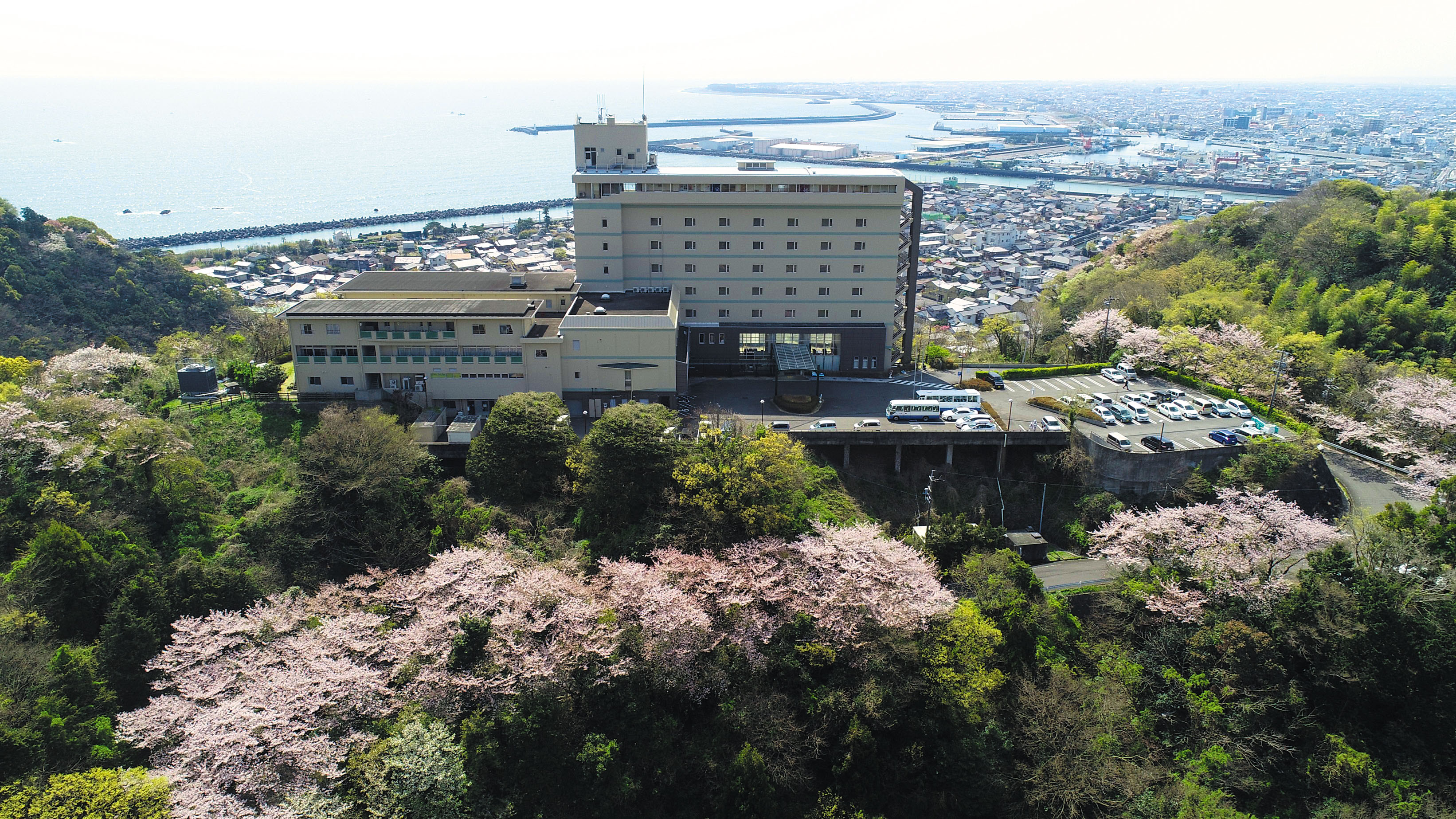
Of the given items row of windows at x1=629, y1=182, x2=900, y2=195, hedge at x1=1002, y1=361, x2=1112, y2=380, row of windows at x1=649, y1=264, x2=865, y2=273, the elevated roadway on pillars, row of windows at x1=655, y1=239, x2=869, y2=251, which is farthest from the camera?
hedge at x1=1002, y1=361, x2=1112, y2=380

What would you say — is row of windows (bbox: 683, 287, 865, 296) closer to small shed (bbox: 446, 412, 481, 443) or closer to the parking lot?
the parking lot

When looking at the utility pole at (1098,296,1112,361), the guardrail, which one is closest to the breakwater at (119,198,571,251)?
the utility pole at (1098,296,1112,361)

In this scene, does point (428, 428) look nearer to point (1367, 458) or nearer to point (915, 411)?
point (915, 411)

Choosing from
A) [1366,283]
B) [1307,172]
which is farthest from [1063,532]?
[1307,172]

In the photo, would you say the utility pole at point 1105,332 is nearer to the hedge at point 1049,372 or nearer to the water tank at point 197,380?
the hedge at point 1049,372

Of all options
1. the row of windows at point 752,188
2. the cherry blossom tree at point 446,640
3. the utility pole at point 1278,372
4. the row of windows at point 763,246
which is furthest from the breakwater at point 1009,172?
the cherry blossom tree at point 446,640
